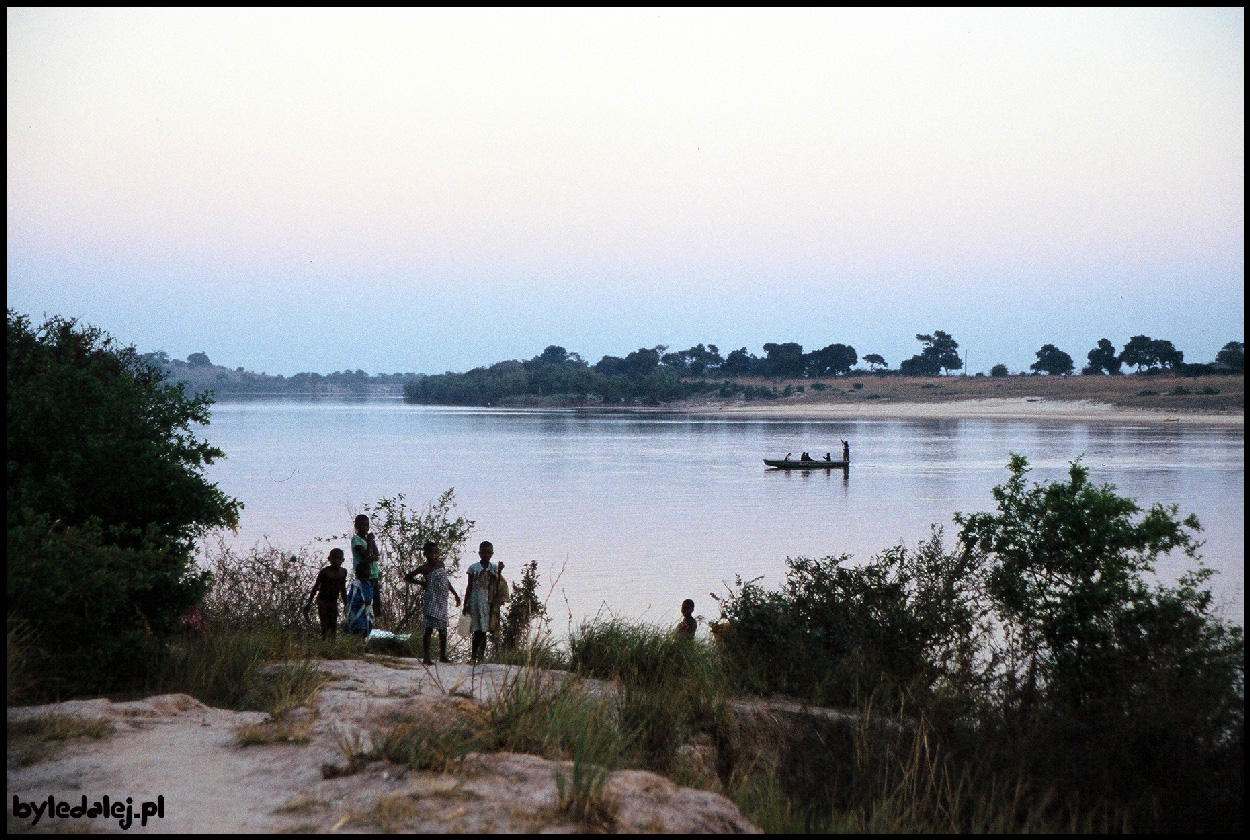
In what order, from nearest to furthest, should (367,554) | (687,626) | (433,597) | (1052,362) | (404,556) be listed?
(433,597) < (367,554) < (687,626) < (404,556) < (1052,362)

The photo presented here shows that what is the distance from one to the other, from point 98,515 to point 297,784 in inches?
213

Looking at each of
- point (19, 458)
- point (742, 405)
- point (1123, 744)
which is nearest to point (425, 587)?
point (19, 458)

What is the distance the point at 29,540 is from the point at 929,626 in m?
9.75

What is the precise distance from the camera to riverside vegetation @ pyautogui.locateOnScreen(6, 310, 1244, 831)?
7754 mm

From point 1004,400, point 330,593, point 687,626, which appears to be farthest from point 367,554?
point 1004,400

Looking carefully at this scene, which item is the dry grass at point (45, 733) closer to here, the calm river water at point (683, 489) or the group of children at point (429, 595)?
the group of children at point (429, 595)

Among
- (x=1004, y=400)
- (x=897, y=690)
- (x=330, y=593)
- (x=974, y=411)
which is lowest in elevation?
(x=974, y=411)

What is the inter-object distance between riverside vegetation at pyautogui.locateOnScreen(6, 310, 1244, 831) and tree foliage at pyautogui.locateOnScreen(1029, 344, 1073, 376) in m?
132

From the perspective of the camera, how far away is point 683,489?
51.8 metres

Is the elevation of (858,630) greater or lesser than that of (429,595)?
lesser

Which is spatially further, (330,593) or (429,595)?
(330,593)

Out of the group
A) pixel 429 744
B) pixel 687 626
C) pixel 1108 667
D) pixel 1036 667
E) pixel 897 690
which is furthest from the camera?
pixel 687 626

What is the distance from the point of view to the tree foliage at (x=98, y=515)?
924 cm

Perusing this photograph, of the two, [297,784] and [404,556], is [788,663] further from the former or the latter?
[404,556]
